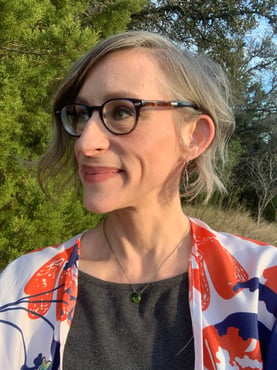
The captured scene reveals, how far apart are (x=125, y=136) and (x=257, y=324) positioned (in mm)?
776

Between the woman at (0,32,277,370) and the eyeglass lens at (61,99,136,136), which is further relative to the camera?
the eyeglass lens at (61,99,136,136)

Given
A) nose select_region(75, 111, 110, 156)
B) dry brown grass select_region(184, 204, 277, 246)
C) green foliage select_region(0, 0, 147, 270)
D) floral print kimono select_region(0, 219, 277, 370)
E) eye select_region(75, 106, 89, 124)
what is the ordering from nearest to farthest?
floral print kimono select_region(0, 219, 277, 370) < nose select_region(75, 111, 110, 156) < eye select_region(75, 106, 89, 124) < green foliage select_region(0, 0, 147, 270) < dry brown grass select_region(184, 204, 277, 246)

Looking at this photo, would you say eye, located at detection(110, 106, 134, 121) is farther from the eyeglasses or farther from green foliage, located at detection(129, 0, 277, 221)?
green foliage, located at detection(129, 0, 277, 221)

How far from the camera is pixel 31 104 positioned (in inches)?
161

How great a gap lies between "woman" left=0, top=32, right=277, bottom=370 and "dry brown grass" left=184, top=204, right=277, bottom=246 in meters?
6.17

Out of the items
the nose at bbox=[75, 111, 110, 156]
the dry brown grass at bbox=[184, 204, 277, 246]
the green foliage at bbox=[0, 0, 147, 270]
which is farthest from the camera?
the dry brown grass at bbox=[184, 204, 277, 246]

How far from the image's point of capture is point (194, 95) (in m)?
1.56

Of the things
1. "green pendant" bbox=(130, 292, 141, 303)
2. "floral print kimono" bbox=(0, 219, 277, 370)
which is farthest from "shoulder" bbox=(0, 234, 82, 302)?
"green pendant" bbox=(130, 292, 141, 303)

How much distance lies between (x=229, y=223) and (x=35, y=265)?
23.8 ft

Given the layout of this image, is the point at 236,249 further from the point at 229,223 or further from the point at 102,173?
the point at 229,223

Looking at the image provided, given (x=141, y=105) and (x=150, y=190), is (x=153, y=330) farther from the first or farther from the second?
(x=141, y=105)

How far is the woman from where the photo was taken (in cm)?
130

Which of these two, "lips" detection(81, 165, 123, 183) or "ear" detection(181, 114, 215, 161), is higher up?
"ear" detection(181, 114, 215, 161)

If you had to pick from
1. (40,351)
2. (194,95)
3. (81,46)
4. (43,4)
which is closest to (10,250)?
(81,46)
